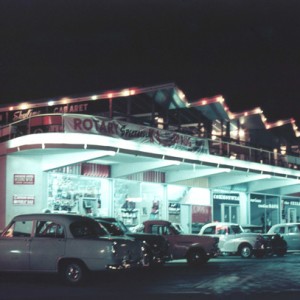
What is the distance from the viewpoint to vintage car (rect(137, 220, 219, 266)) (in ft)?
67.2

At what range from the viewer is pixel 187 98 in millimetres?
32125

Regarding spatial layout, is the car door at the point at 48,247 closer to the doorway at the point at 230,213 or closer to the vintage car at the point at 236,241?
the vintage car at the point at 236,241

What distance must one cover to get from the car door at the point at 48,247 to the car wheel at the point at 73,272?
25cm

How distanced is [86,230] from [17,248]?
5.66ft

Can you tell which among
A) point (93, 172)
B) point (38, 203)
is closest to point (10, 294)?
point (38, 203)

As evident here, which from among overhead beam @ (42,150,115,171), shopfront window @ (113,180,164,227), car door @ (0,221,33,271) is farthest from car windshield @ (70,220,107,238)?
shopfront window @ (113,180,164,227)

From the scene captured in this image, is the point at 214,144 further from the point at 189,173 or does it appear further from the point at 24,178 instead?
the point at 24,178

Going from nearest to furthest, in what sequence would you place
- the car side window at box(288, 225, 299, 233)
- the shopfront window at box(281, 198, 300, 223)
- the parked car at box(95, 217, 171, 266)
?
the parked car at box(95, 217, 171, 266) < the car side window at box(288, 225, 299, 233) < the shopfront window at box(281, 198, 300, 223)

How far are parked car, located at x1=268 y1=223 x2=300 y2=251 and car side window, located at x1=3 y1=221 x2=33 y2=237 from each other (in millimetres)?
16802

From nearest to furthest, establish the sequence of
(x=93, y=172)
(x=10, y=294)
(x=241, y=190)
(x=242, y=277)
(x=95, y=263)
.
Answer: (x=10, y=294) < (x=95, y=263) < (x=242, y=277) < (x=93, y=172) < (x=241, y=190)

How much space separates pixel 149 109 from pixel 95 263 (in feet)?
59.0

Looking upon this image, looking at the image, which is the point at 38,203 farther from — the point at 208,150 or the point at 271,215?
the point at 271,215

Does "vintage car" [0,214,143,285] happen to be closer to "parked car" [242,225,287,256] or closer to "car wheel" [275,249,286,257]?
"parked car" [242,225,287,256]

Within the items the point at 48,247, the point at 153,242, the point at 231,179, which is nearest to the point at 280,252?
the point at 231,179
